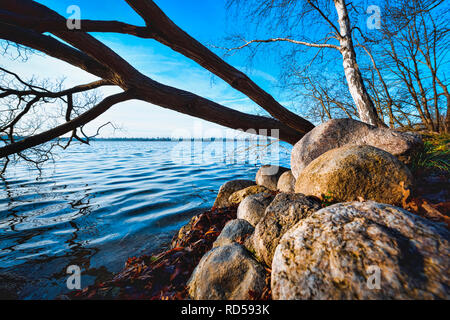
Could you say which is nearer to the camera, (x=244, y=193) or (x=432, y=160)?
(x=432, y=160)

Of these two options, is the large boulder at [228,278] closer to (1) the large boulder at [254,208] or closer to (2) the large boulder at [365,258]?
(2) the large boulder at [365,258]

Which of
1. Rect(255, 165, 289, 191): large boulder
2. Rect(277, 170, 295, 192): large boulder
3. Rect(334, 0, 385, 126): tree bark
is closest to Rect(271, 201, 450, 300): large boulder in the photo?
Rect(277, 170, 295, 192): large boulder

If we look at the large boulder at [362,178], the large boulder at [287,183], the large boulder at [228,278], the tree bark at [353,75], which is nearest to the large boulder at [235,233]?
the large boulder at [228,278]

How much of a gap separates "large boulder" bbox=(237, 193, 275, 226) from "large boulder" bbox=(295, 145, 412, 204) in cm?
88

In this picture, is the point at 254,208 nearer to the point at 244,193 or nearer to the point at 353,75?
the point at 244,193

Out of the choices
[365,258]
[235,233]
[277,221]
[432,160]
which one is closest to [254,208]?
[235,233]

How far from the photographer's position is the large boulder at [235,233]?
252 cm

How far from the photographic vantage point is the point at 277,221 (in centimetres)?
205

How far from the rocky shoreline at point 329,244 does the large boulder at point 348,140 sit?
18mm

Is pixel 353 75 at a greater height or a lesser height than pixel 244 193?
greater

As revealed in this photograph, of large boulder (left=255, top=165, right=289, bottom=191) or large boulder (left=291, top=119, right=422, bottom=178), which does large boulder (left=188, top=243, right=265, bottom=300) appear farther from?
large boulder (left=255, top=165, right=289, bottom=191)

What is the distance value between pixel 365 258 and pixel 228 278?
1.21 m
